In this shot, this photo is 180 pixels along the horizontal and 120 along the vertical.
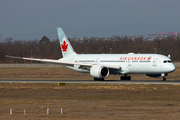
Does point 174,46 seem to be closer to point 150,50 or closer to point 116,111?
point 150,50

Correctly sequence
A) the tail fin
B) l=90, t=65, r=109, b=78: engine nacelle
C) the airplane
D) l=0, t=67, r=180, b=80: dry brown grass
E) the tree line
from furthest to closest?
1. the tree line
2. l=0, t=67, r=180, b=80: dry brown grass
3. the tail fin
4. l=90, t=65, r=109, b=78: engine nacelle
5. the airplane

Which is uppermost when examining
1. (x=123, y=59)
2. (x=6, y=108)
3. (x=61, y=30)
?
(x=61, y=30)

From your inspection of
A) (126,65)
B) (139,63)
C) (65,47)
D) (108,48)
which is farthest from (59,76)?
(108,48)

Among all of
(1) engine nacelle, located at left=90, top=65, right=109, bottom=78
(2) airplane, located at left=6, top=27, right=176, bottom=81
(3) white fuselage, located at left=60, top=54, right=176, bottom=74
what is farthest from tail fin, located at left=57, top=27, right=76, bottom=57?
(1) engine nacelle, located at left=90, top=65, right=109, bottom=78

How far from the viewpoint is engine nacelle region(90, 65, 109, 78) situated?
4782 cm

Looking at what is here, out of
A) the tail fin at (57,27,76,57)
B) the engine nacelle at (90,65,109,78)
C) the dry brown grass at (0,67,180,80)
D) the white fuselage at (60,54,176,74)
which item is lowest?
→ the dry brown grass at (0,67,180,80)

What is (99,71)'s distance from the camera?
47750 mm

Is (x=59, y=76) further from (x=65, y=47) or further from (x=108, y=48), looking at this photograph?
(x=108, y=48)

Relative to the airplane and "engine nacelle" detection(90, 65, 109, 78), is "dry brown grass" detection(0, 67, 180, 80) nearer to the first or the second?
the airplane

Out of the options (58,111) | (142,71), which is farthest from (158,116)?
(142,71)

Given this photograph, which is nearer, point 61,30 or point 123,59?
point 123,59

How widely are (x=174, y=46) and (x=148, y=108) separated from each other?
136m

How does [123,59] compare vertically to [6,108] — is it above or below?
above

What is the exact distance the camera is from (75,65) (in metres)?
55.6
